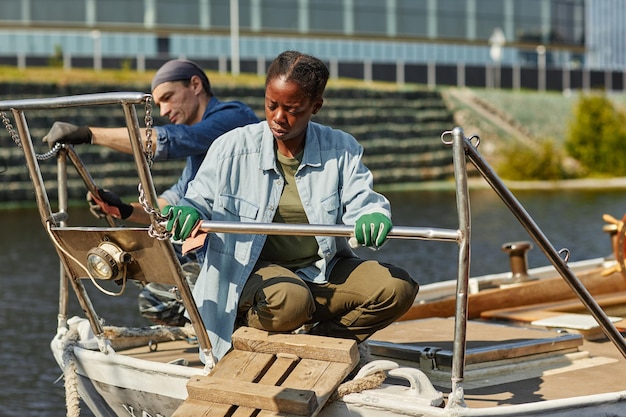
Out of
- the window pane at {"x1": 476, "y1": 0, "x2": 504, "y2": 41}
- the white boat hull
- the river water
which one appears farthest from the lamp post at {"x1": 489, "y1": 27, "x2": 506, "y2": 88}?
the white boat hull

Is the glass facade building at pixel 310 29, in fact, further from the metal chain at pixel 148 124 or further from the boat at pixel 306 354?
the metal chain at pixel 148 124

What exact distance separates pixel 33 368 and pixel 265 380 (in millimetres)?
5429

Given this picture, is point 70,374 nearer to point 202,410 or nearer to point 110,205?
point 110,205

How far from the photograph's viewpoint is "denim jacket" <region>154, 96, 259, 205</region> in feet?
17.8

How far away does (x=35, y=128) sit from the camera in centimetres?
2994

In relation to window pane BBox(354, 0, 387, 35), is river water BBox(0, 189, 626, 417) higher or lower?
lower

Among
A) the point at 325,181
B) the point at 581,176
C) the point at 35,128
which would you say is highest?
the point at 325,181

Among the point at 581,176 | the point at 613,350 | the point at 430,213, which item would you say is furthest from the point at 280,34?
the point at 613,350

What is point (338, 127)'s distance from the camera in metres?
35.6

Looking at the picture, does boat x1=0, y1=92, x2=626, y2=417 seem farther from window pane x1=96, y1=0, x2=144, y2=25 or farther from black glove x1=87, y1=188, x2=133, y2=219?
window pane x1=96, y1=0, x2=144, y2=25

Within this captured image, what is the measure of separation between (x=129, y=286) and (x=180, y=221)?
367 inches

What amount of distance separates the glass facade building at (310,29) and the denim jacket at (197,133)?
37983mm

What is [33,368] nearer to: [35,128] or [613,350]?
[613,350]

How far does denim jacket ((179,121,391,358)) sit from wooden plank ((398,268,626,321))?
2.46m
